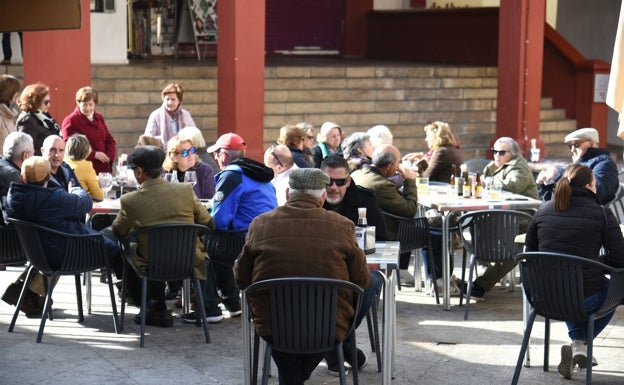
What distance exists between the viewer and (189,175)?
28.6 feet

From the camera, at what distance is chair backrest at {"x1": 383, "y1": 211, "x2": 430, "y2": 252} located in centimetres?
874

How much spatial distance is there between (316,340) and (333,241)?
511 millimetres

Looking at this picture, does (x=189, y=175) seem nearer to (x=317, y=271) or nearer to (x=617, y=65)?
(x=317, y=271)

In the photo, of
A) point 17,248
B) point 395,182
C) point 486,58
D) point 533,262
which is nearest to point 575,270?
point 533,262

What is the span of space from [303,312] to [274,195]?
2.51 m

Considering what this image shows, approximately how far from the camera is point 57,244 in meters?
7.64

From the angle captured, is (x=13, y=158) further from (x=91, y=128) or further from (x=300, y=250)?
(x=300, y=250)

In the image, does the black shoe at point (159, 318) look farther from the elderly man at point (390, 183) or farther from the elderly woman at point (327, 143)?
the elderly woman at point (327, 143)

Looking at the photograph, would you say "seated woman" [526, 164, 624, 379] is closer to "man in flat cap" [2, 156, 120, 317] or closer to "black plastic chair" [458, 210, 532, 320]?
"black plastic chair" [458, 210, 532, 320]

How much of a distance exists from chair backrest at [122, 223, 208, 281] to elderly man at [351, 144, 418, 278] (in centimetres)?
154

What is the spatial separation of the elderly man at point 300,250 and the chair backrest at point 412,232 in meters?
2.90

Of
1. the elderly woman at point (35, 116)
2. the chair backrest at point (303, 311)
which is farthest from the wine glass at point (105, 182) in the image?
the chair backrest at point (303, 311)

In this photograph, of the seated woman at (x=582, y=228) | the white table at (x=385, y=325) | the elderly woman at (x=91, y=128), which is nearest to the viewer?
the white table at (x=385, y=325)

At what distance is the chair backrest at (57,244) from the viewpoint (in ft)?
24.8
